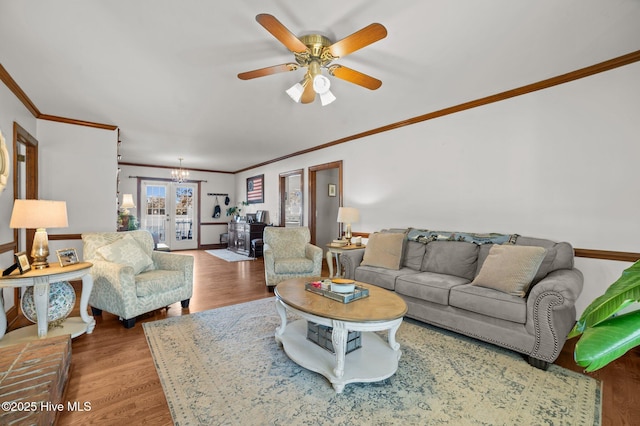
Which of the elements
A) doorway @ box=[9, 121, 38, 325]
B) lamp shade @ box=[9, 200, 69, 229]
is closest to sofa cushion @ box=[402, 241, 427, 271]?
lamp shade @ box=[9, 200, 69, 229]

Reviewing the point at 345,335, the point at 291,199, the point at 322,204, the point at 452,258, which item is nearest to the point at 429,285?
the point at 452,258

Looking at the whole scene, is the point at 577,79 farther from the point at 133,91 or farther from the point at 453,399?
the point at 133,91

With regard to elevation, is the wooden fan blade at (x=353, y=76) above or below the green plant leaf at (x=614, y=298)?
above

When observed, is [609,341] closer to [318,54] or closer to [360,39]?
[360,39]

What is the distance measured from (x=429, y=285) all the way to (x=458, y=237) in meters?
0.88

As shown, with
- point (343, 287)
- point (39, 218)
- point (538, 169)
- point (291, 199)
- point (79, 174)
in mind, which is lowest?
point (343, 287)

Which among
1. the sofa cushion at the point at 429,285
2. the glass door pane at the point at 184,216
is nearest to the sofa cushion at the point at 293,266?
the sofa cushion at the point at 429,285

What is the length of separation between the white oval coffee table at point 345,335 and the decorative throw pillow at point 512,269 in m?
0.97

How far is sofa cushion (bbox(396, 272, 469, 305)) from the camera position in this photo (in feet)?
9.01

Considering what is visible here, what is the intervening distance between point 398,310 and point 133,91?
3.48 meters

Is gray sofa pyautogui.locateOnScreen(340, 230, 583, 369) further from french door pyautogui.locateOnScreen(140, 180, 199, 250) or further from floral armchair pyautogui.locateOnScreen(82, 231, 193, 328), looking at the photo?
french door pyautogui.locateOnScreen(140, 180, 199, 250)

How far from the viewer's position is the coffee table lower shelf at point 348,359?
1.88m

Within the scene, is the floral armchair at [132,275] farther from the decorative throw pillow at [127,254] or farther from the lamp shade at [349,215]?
the lamp shade at [349,215]

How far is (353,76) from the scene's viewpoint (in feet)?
7.70
